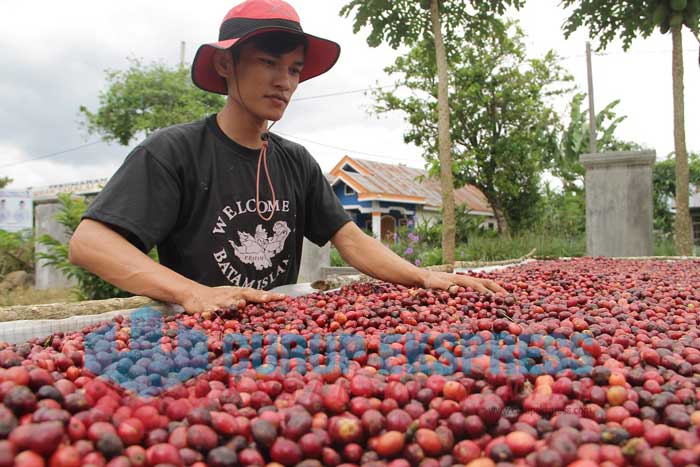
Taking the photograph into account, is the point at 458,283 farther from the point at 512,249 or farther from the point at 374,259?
the point at 512,249

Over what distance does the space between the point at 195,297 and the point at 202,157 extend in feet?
2.42

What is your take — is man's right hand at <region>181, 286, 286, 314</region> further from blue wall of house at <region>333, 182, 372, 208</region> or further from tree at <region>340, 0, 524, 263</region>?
blue wall of house at <region>333, 182, 372, 208</region>

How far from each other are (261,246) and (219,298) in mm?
646

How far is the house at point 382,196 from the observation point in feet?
70.8

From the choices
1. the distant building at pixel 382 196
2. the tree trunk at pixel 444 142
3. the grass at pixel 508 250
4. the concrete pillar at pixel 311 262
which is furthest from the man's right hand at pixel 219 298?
the distant building at pixel 382 196

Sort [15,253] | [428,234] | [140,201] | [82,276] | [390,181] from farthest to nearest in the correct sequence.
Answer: [390,181] → [428,234] → [15,253] → [82,276] → [140,201]

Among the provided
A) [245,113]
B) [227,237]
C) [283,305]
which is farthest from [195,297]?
[245,113]

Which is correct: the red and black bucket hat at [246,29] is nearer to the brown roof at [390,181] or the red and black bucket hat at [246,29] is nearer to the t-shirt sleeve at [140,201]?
the t-shirt sleeve at [140,201]

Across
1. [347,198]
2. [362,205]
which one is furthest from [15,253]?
[347,198]

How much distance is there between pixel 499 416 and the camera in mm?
1015

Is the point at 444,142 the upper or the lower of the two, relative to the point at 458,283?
upper

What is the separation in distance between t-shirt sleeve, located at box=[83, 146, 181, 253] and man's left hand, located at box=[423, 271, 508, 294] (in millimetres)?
1146

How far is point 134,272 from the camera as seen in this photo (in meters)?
1.91

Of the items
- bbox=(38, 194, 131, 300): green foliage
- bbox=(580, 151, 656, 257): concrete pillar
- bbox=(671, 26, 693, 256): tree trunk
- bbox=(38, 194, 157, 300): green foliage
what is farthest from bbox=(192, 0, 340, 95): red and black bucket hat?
bbox=(671, 26, 693, 256): tree trunk
